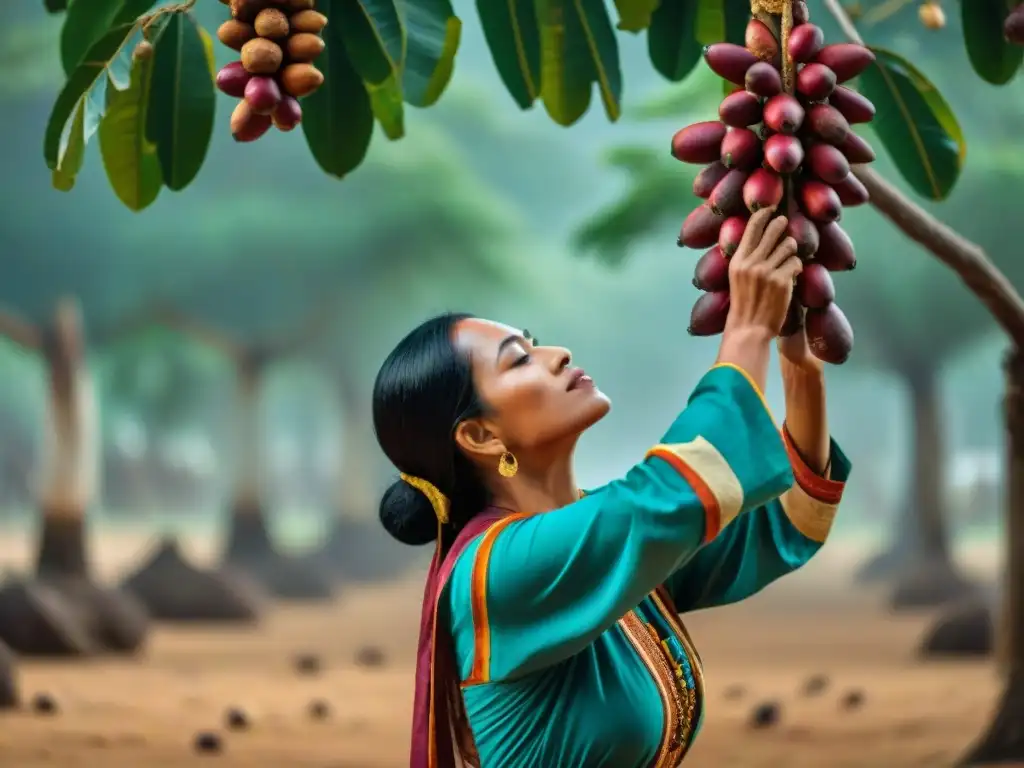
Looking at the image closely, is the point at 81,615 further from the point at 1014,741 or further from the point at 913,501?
the point at 913,501

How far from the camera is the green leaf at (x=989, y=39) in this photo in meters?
2.37

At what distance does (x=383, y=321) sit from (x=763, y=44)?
1470 centimetres

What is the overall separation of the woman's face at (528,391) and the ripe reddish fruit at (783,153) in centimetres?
45

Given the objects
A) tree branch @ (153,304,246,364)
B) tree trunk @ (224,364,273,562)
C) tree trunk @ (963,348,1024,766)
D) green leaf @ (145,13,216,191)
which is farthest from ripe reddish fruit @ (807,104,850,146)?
tree branch @ (153,304,246,364)

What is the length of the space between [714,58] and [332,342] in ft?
49.2

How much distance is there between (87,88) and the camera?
211 cm

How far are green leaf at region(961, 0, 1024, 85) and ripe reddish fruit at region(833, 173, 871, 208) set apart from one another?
3.08ft

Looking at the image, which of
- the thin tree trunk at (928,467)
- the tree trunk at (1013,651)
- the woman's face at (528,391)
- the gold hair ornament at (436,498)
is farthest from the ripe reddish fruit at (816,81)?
the thin tree trunk at (928,467)

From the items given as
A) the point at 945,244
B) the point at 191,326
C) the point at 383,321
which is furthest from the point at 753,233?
the point at 383,321

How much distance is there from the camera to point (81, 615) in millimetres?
9344

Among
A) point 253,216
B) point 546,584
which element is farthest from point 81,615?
point 546,584

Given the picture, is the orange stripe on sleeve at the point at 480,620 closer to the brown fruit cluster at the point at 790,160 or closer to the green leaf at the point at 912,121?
the brown fruit cluster at the point at 790,160

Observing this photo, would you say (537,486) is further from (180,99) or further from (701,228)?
(180,99)

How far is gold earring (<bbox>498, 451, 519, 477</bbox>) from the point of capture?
6.08 ft
